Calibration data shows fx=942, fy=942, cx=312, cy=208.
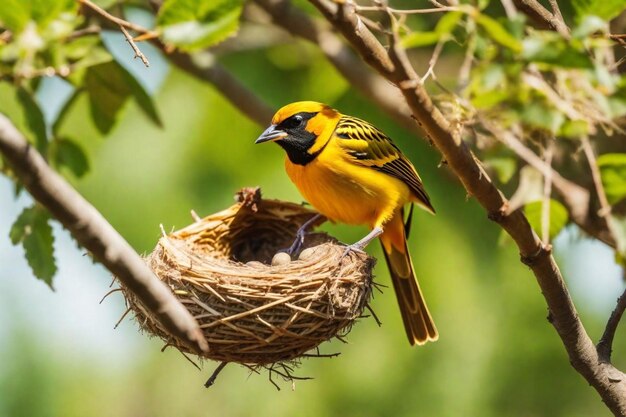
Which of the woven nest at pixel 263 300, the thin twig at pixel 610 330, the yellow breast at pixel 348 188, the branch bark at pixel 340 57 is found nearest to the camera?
the thin twig at pixel 610 330

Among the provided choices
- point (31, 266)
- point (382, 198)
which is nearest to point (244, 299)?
point (31, 266)

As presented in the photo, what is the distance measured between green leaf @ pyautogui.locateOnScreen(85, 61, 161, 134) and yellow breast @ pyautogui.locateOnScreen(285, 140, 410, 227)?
0.82m

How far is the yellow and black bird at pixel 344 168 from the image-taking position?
434 cm

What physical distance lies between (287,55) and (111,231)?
416cm

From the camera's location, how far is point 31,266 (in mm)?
3582

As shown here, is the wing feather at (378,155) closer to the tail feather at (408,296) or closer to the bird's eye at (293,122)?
the bird's eye at (293,122)

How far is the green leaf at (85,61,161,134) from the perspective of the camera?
160 inches

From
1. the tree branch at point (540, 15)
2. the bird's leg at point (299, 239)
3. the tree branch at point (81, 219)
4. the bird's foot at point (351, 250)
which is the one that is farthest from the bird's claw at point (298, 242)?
the tree branch at point (81, 219)

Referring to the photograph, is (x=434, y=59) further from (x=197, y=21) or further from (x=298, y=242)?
(x=298, y=242)

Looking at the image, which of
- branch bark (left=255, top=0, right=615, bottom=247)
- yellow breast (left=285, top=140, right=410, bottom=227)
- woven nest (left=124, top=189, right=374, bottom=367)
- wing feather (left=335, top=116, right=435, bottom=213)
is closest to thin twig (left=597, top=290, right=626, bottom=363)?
woven nest (left=124, top=189, right=374, bottom=367)

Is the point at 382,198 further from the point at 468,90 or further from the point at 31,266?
the point at 468,90

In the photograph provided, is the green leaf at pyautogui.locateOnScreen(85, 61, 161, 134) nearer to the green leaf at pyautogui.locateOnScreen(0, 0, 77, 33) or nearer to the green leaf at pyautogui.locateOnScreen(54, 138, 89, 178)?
the green leaf at pyautogui.locateOnScreen(54, 138, 89, 178)

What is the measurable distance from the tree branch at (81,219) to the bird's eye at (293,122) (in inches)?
82.0

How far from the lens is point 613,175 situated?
6.72 feet
